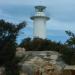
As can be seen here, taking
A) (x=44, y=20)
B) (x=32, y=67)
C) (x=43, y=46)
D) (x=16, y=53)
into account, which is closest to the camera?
(x=32, y=67)

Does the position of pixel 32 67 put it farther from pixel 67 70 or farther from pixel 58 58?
pixel 67 70

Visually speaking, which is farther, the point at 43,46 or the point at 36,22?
the point at 36,22

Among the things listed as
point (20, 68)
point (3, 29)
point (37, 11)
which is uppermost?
point (37, 11)

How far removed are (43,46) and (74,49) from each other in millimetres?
10603

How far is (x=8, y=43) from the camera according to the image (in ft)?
57.1

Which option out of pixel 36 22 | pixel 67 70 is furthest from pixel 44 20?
pixel 67 70

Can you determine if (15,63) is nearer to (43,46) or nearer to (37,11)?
A: (43,46)

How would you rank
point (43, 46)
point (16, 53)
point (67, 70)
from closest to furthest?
1. point (67, 70)
2. point (16, 53)
3. point (43, 46)

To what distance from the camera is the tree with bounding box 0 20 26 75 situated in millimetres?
16531

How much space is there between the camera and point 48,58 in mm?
17000

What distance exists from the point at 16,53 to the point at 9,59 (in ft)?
2.52

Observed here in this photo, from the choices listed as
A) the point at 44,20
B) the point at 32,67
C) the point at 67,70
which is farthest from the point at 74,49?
the point at 44,20

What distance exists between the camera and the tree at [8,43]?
54.2 ft

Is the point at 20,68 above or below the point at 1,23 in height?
below
